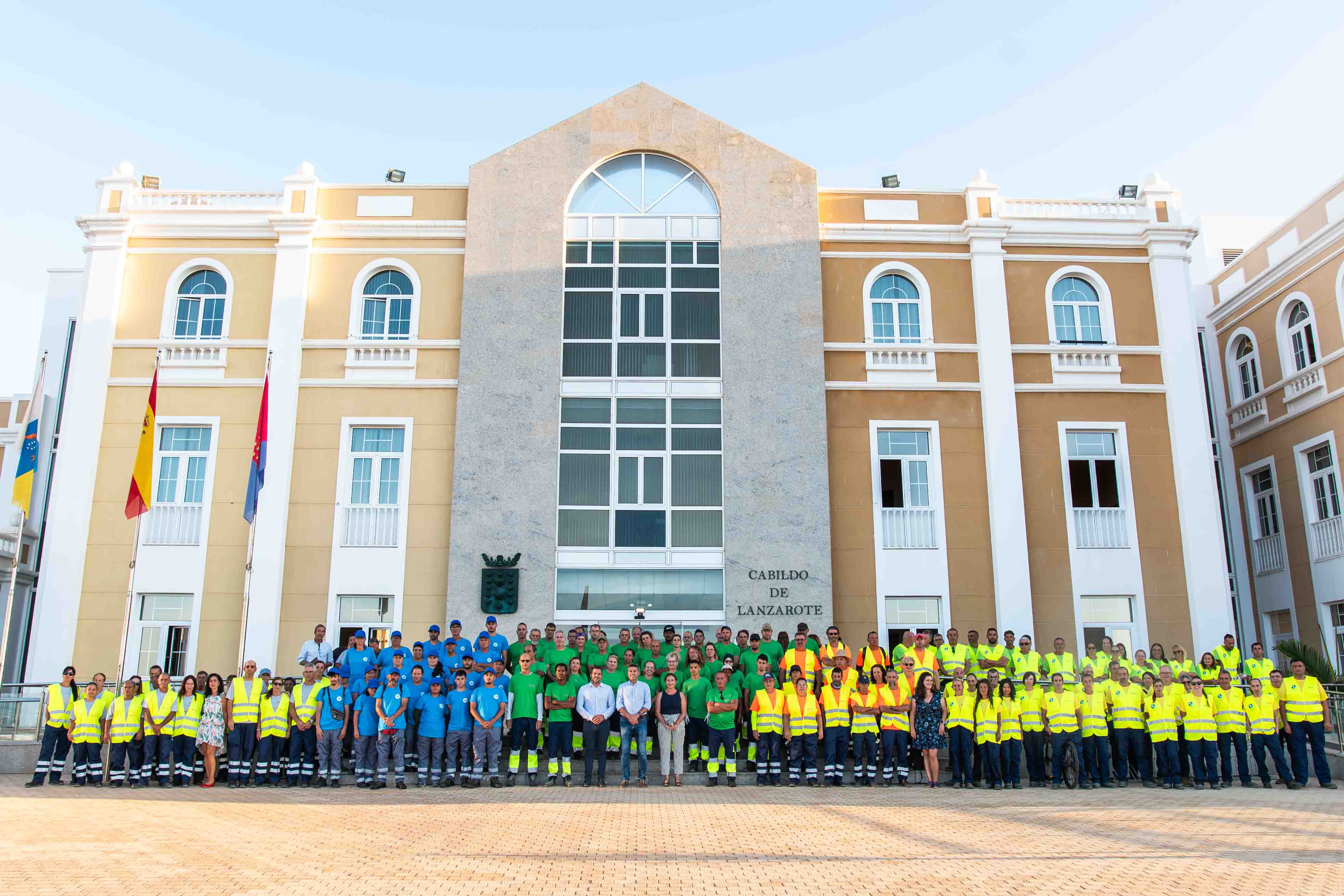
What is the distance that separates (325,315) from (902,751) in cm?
1348

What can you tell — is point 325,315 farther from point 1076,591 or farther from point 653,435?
point 1076,591

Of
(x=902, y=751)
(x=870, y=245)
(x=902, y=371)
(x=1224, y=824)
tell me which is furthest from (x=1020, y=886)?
(x=870, y=245)

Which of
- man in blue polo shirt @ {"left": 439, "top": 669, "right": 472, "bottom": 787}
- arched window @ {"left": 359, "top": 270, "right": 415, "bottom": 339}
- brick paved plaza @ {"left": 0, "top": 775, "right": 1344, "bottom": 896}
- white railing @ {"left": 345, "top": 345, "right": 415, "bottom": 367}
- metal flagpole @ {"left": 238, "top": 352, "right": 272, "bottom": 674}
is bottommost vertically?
brick paved plaza @ {"left": 0, "top": 775, "right": 1344, "bottom": 896}

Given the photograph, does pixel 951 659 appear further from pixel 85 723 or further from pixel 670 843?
pixel 85 723

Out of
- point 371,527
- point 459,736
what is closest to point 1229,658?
point 459,736

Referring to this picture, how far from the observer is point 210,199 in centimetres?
2147

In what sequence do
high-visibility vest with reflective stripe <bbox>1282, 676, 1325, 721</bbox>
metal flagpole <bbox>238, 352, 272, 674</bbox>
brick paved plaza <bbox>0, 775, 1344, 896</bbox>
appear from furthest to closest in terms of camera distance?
metal flagpole <bbox>238, 352, 272, 674</bbox>, high-visibility vest with reflective stripe <bbox>1282, 676, 1325, 721</bbox>, brick paved plaza <bbox>0, 775, 1344, 896</bbox>

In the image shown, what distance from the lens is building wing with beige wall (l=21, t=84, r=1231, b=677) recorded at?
1933 cm

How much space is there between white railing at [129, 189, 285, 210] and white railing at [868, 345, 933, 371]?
12.1 m

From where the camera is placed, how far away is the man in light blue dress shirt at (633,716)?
1369 cm

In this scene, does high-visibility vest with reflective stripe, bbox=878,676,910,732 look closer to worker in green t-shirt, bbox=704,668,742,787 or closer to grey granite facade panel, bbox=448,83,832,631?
worker in green t-shirt, bbox=704,668,742,787

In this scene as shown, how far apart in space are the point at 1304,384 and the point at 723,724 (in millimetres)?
16260

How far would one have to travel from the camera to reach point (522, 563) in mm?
19141

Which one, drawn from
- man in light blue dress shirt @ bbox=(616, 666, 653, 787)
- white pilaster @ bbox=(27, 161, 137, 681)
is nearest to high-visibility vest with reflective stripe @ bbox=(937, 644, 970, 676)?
man in light blue dress shirt @ bbox=(616, 666, 653, 787)
